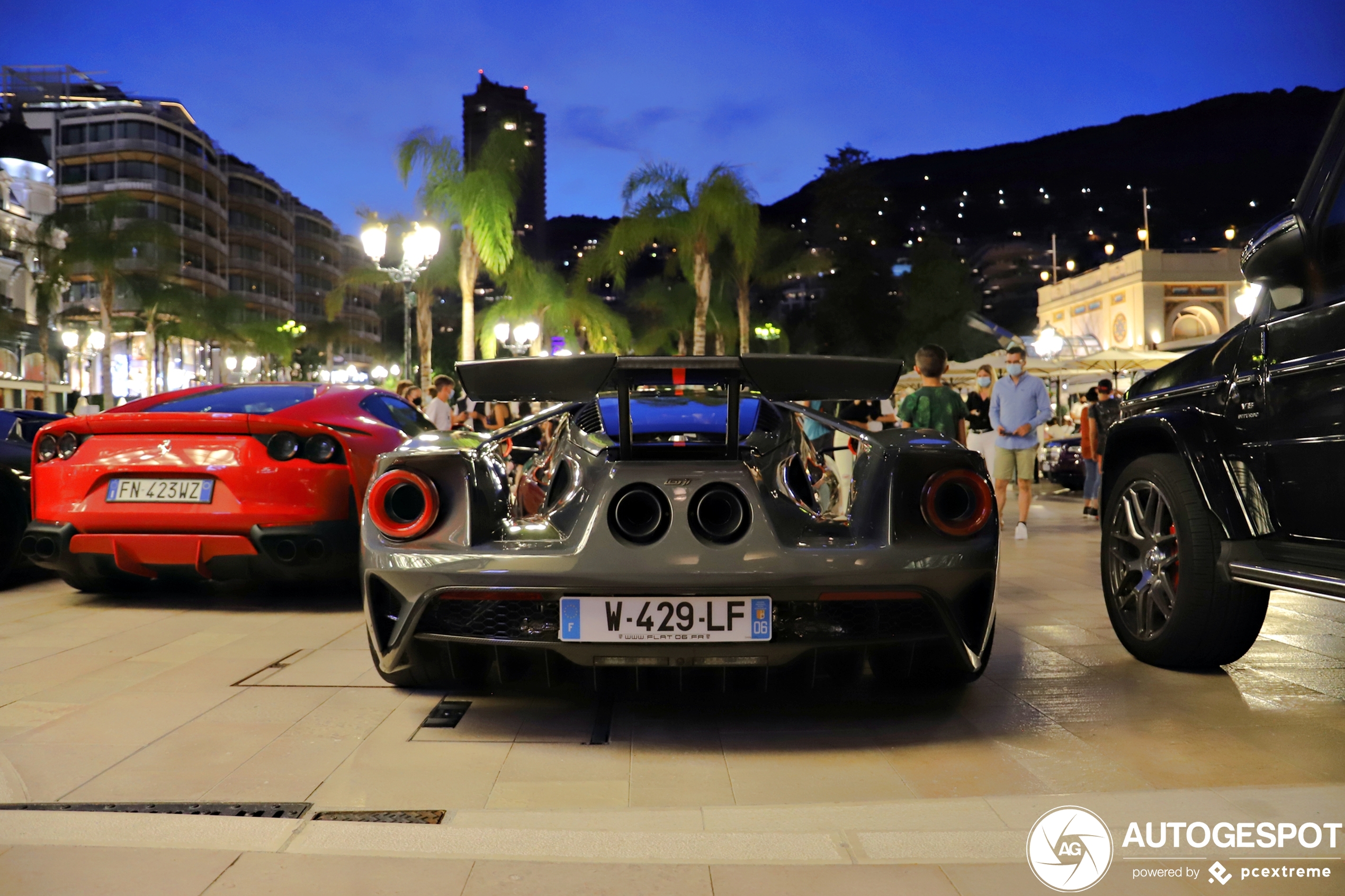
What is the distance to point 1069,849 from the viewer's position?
2.35 m

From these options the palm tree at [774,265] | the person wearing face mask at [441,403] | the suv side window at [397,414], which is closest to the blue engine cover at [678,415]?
the suv side window at [397,414]

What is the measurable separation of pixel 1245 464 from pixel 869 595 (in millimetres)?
1508

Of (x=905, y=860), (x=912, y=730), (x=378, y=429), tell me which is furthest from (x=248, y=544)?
(x=905, y=860)

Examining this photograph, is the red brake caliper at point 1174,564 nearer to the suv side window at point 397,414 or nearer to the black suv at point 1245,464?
the black suv at point 1245,464

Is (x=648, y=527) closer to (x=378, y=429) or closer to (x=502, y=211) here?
(x=378, y=429)

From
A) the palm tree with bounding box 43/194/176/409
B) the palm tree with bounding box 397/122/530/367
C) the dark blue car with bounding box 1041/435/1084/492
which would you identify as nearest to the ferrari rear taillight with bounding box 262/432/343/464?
the dark blue car with bounding box 1041/435/1084/492

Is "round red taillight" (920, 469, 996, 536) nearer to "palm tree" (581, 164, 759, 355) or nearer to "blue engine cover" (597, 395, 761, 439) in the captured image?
"blue engine cover" (597, 395, 761, 439)

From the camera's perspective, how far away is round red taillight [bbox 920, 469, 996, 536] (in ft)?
10.8

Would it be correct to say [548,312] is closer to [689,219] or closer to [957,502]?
[689,219]

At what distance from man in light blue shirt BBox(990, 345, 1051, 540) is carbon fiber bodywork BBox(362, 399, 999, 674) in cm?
605

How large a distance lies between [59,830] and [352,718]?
1129 mm

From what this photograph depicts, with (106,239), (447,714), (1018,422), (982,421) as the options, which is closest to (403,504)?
(447,714)

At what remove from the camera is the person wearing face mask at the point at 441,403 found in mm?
12617

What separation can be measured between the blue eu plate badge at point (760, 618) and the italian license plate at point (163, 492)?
11.4 ft
